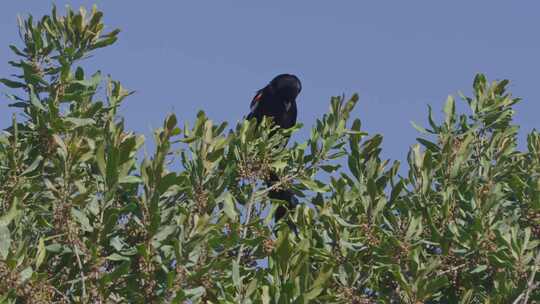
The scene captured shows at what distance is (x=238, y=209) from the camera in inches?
239

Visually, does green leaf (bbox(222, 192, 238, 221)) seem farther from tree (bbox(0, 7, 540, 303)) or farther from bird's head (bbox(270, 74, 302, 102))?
bird's head (bbox(270, 74, 302, 102))

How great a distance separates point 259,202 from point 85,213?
131 cm

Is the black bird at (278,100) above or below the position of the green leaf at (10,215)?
above

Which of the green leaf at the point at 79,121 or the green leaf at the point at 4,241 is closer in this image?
the green leaf at the point at 4,241

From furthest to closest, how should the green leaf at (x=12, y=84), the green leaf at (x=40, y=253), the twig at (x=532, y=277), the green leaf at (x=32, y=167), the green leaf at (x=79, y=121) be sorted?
1. the green leaf at (x=12, y=84)
2. the green leaf at (x=79, y=121)
3. the green leaf at (x=32, y=167)
4. the twig at (x=532, y=277)
5. the green leaf at (x=40, y=253)

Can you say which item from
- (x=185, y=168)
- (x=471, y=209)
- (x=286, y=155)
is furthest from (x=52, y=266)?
(x=471, y=209)

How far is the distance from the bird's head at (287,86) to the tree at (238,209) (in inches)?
161

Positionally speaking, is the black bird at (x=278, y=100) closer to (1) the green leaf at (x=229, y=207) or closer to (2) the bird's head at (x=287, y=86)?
(2) the bird's head at (x=287, y=86)

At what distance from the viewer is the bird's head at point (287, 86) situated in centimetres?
1116

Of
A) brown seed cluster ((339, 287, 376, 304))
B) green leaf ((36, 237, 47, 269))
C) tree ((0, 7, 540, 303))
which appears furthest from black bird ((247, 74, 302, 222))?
green leaf ((36, 237, 47, 269))

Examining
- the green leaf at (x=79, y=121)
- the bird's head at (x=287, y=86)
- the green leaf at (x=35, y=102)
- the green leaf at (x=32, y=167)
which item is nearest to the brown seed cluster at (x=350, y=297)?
the green leaf at (x=79, y=121)

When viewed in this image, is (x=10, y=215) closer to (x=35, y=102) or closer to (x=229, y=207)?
(x=35, y=102)

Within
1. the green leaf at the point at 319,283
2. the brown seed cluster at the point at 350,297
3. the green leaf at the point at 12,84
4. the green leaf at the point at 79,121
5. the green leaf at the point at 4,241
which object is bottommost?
the brown seed cluster at the point at 350,297

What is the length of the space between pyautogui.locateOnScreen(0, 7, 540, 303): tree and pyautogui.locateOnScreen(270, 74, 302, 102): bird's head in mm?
4088
